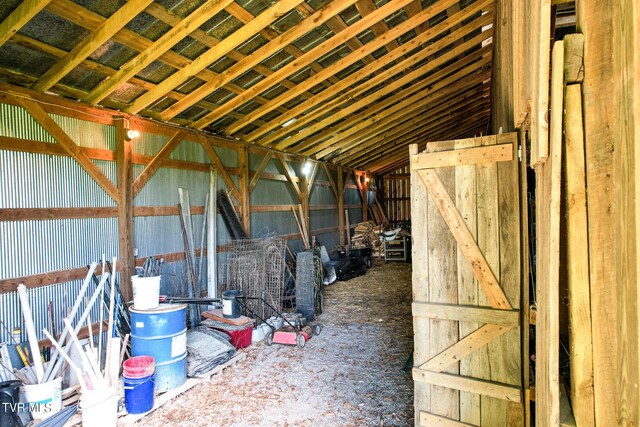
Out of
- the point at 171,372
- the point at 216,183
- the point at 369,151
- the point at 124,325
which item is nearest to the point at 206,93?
the point at 216,183

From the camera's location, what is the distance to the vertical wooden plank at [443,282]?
2.66m

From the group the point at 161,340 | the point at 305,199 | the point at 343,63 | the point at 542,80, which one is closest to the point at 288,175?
the point at 305,199

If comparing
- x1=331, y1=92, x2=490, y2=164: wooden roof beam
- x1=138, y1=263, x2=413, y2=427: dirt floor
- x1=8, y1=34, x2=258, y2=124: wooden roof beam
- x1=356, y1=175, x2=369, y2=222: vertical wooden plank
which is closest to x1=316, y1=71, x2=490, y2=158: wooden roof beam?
x1=331, y1=92, x2=490, y2=164: wooden roof beam

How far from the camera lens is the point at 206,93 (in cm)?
511

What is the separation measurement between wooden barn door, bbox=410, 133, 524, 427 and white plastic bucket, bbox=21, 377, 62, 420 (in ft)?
10.2

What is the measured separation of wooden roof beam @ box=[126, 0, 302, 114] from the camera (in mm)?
3832

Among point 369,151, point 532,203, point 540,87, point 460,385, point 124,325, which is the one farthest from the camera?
point 369,151

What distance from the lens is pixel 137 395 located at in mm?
3355

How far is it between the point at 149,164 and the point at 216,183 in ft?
4.71

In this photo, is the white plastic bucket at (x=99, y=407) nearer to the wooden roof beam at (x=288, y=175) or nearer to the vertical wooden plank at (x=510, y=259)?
the vertical wooden plank at (x=510, y=259)

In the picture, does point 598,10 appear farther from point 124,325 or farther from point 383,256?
point 383,256

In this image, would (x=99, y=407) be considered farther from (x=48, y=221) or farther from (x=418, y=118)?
(x=418, y=118)

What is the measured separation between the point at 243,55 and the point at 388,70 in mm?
2674

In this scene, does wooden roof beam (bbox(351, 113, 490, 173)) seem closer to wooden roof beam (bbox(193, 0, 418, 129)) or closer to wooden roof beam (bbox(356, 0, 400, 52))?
wooden roof beam (bbox(356, 0, 400, 52))
